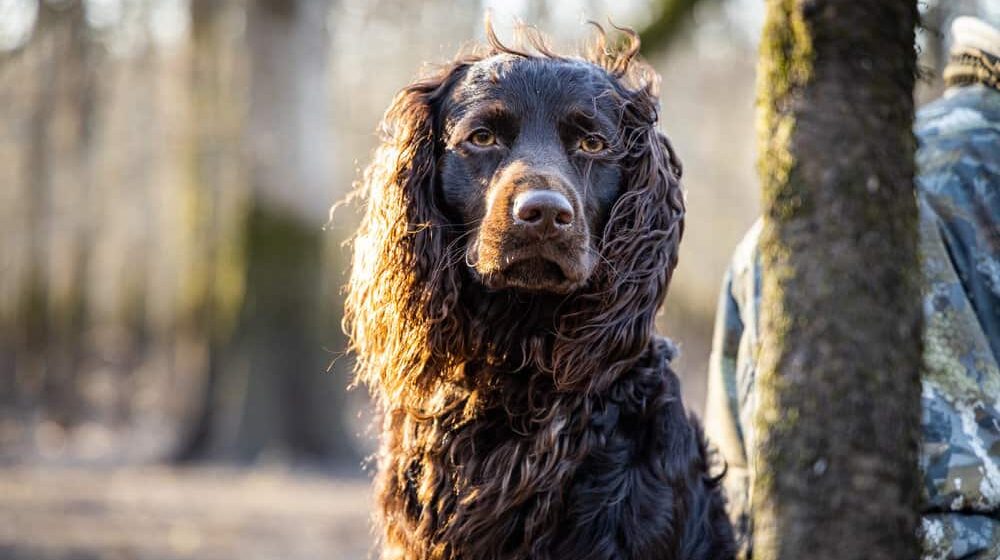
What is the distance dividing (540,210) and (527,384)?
0.67 m

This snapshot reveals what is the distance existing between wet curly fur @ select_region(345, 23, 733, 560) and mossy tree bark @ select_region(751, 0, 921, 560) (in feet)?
3.32

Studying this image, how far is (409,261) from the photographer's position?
3.68m

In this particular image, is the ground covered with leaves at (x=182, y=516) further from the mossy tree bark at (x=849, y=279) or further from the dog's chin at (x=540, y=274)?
the mossy tree bark at (x=849, y=279)

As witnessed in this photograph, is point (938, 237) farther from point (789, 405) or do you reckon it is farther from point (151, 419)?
point (151, 419)

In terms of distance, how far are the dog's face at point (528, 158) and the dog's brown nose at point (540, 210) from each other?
4 cm

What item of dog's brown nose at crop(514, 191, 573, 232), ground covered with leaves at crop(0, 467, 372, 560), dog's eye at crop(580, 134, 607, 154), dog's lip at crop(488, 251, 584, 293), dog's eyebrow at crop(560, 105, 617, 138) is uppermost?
dog's eyebrow at crop(560, 105, 617, 138)

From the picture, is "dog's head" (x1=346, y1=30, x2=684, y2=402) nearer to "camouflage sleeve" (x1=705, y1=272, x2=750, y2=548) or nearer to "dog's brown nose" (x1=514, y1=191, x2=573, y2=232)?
"dog's brown nose" (x1=514, y1=191, x2=573, y2=232)

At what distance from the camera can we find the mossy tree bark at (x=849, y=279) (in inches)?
92.6

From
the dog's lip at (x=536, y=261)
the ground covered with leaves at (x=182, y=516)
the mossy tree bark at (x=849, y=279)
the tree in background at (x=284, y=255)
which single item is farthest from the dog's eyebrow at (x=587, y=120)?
the tree in background at (x=284, y=255)

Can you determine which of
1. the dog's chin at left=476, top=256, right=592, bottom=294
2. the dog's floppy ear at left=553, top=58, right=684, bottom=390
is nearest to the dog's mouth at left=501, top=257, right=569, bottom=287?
the dog's chin at left=476, top=256, right=592, bottom=294

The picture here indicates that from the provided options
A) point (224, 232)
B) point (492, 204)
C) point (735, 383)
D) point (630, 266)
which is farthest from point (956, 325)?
point (224, 232)

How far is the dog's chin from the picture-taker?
332 cm

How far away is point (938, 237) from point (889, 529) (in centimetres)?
152

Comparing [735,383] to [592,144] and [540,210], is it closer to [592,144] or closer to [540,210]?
[592,144]
